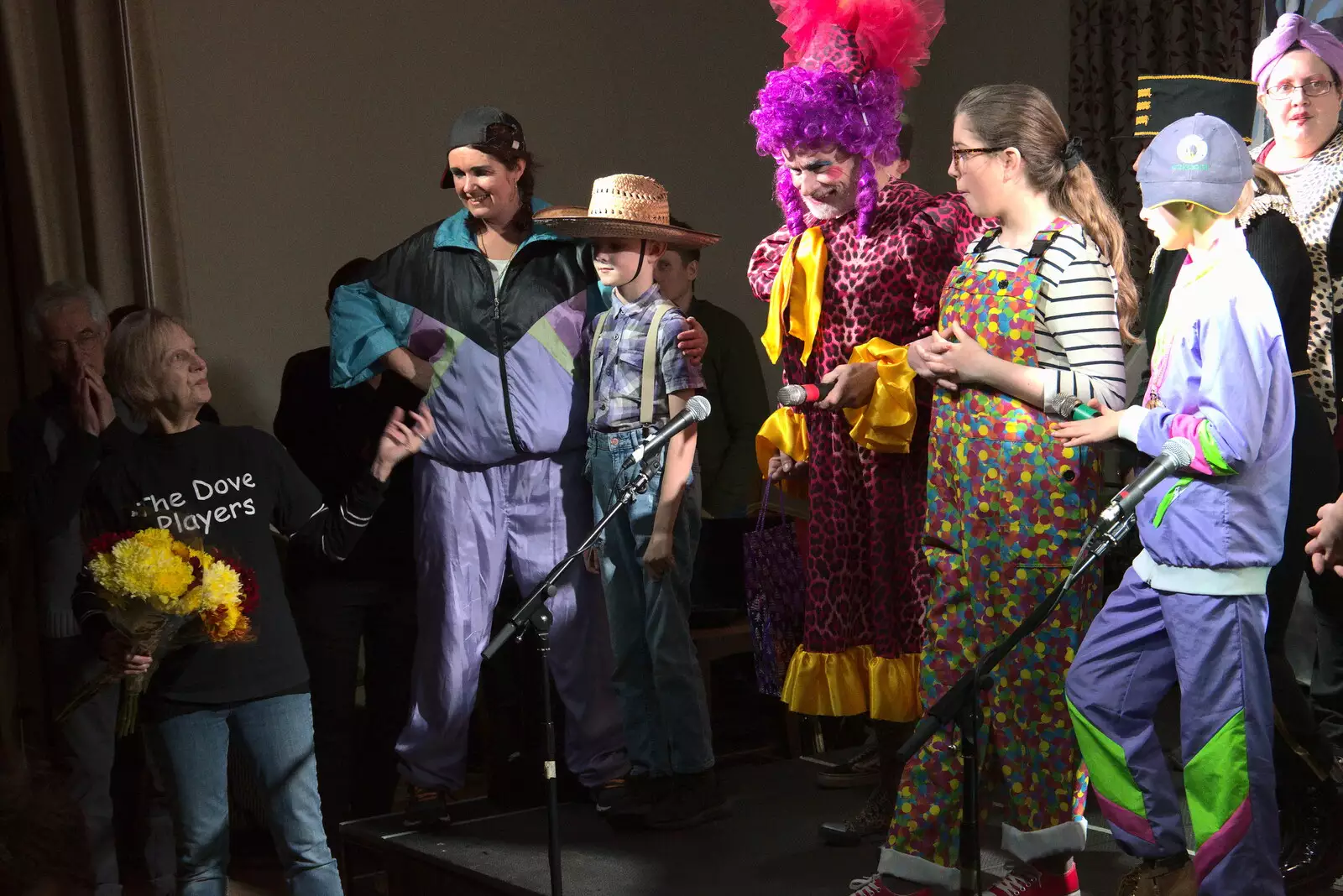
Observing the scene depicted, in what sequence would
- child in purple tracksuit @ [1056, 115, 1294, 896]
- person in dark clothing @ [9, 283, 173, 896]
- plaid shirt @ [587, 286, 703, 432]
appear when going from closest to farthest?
1. child in purple tracksuit @ [1056, 115, 1294, 896]
2. plaid shirt @ [587, 286, 703, 432]
3. person in dark clothing @ [9, 283, 173, 896]

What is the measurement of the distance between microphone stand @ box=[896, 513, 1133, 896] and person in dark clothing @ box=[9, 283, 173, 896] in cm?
237

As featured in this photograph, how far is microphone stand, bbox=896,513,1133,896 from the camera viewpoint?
210 cm

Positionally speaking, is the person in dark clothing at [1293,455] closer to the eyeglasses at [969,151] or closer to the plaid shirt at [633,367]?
the eyeglasses at [969,151]

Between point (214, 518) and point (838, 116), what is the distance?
1.59 m

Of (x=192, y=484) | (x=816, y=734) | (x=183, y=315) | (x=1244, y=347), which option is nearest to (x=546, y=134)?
(x=183, y=315)

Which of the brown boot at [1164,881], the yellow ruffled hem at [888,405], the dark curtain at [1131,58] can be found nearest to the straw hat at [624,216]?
the yellow ruffled hem at [888,405]

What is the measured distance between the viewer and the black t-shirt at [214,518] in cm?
299

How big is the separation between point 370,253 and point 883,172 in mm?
2921

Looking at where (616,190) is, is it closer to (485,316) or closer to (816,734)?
(485,316)

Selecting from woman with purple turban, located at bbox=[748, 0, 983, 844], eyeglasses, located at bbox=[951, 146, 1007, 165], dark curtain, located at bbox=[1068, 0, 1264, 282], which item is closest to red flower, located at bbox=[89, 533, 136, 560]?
woman with purple turban, located at bbox=[748, 0, 983, 844]

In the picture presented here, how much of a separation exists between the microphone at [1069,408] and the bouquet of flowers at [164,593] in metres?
1.63

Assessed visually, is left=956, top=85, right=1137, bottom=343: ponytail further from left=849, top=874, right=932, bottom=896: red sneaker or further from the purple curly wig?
left=849, top=874, right=932, bottom=896: red sneaker

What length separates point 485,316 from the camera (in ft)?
12.5

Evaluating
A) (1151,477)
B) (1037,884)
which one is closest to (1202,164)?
(1151,477)
